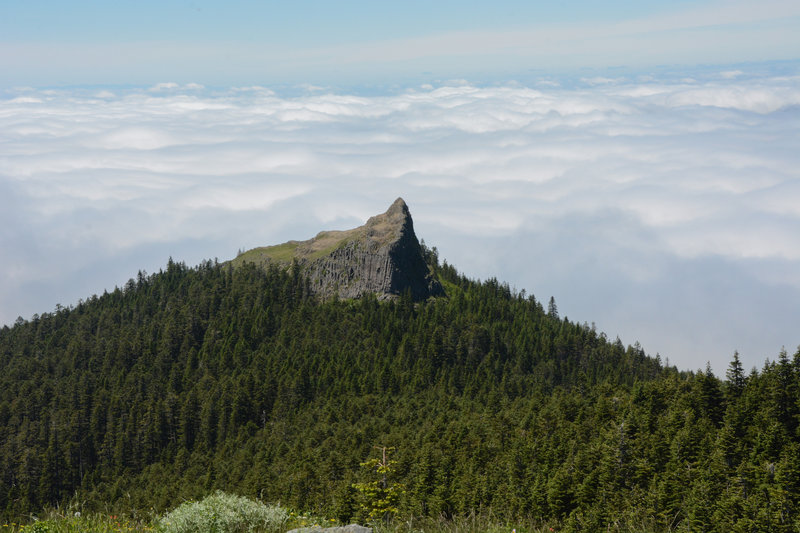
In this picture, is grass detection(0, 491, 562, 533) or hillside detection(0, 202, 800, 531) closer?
grass detection(0, 491, 562, 533)

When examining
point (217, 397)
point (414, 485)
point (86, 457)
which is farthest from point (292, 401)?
point (414, 485)

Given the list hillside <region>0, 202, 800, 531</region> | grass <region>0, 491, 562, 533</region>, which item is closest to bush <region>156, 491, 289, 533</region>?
grass <region>0, 491, 562, 533</region>

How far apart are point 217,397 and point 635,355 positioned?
425 ft

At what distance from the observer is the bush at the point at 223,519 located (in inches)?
750

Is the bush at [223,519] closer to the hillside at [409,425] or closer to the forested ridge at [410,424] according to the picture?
the forested ridge at [410,424]

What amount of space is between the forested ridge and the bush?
10.1 ft

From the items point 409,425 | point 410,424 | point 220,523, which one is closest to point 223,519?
point 220,523

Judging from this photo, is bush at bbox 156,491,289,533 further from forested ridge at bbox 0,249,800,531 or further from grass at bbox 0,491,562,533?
forested ridge at bbox 0,249,800,531

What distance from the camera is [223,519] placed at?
63.3 ft

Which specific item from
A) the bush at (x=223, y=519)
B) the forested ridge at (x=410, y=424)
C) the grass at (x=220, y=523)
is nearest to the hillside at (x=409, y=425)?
the forested ridge at (x=410, y=424)

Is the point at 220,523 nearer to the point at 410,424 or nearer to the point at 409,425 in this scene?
the point at 409,425

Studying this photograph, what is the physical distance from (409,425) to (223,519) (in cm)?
10247

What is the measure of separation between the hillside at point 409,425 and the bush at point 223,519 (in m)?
8.79

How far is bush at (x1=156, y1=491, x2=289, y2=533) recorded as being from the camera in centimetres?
1905
